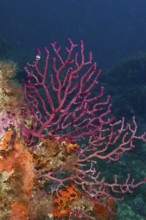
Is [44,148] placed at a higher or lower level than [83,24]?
lower

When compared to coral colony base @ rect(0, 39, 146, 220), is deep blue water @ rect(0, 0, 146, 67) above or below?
above

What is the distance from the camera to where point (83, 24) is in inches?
4840

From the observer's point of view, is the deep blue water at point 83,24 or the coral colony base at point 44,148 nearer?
the coral colony base at point 44,148

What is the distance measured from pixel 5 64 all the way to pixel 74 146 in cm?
179

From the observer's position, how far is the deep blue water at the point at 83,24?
7444 cm

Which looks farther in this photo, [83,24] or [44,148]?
[83,24]

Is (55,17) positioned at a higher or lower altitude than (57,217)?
higher

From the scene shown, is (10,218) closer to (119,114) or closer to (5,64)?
(5,64)

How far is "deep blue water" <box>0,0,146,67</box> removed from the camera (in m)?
74.4

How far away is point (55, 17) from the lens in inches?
5177

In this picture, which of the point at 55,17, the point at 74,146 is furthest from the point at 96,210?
A: the point at 55,17

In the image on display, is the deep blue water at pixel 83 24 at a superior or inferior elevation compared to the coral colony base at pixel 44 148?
superior

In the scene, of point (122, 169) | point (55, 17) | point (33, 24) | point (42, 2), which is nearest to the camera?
point (122, 169)

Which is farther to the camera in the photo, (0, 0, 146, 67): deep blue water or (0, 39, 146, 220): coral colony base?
(0, 0, 146, 67): deep blue water
